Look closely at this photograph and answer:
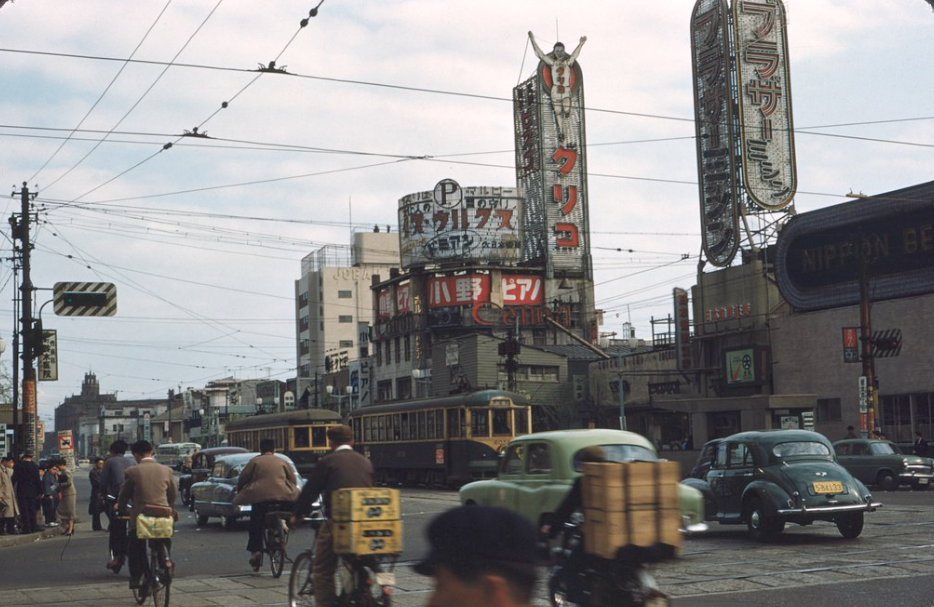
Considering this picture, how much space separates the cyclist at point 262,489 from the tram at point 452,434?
24150mm

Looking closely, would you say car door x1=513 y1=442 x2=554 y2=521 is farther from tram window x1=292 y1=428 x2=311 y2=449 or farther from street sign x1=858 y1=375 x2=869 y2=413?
tram window x1=292 y1=428 x2=311 y2=449

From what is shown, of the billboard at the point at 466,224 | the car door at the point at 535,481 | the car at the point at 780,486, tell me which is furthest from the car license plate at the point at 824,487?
the billboard at the point at 466,224

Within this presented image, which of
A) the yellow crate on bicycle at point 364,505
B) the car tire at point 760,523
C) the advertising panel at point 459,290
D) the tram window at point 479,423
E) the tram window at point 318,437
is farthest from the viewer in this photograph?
the advertising panel at point 459,290

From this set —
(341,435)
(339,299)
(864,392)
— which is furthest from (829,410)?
(339,299)

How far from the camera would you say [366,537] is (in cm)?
883

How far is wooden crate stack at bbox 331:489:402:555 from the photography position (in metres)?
8.80

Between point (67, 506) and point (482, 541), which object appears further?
point (67, 506)

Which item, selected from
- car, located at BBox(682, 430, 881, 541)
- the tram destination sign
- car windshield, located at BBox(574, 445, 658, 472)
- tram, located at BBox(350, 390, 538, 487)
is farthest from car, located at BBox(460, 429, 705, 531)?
the tram destination sign

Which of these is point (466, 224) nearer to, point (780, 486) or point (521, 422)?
point (521, 422)

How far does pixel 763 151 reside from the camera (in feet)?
189

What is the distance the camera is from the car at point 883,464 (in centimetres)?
3178

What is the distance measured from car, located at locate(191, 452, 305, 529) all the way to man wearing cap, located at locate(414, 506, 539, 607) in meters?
20.9

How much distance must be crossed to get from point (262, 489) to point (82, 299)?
13191 millimetres

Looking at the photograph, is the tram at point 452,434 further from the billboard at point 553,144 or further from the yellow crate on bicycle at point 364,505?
the billboard at point 553,144
